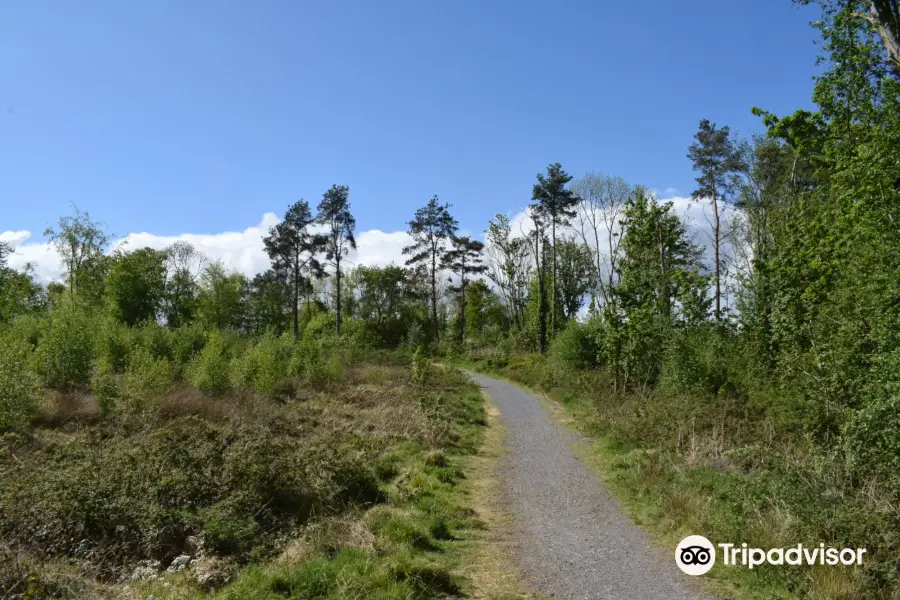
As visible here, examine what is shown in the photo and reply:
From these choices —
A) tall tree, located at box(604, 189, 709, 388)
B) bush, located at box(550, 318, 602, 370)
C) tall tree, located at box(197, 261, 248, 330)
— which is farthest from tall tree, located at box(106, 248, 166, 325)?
tall tree, located at box(604, 189, 709, 388)

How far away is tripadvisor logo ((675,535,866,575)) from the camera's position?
247 inches

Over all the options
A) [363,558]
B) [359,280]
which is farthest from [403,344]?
[363,558]

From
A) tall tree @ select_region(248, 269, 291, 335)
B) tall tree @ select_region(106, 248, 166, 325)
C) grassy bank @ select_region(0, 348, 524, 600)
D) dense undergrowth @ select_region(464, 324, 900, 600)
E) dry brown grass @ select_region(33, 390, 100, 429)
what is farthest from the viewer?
tall tree @ select_region(248, 269, 291, 335)

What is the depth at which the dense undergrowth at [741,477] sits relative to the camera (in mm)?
6324

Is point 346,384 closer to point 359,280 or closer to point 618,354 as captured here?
point 618,354

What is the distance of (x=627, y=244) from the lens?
810 inches

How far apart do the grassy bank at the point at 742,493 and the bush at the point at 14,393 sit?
12693 mm

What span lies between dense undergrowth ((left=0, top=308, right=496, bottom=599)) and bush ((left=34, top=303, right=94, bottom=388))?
0.04m

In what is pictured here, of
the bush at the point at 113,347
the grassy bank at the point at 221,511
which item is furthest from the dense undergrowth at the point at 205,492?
the bush at the point at 113,347

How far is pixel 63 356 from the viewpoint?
1731cm

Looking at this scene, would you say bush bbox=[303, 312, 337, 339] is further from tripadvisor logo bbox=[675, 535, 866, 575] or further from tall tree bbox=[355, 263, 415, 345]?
tripadvisor logo bbox=[675, 535, 866, 575]

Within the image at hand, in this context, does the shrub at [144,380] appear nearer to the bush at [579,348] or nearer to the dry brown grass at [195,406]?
the dry brown grass at [195,406]

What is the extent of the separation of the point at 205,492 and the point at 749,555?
7.74 m

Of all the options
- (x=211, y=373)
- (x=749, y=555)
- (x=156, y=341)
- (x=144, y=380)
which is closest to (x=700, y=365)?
(x=749, y=555)
